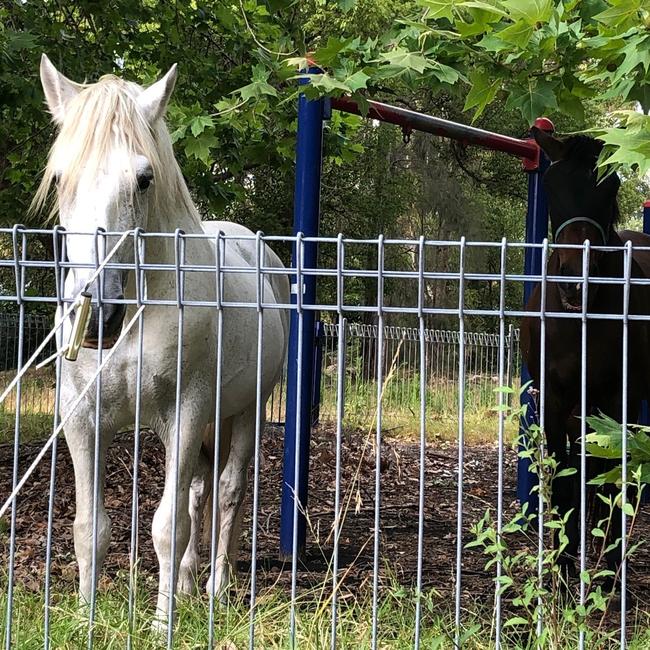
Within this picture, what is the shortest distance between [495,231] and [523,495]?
705 inches

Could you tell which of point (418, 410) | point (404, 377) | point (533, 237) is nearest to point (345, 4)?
point (533, 237)

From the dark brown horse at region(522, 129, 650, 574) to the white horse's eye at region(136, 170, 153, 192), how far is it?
94.2 inches

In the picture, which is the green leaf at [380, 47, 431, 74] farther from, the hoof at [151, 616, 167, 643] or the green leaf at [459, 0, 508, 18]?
the hoof at [151, 616, 167, 643]

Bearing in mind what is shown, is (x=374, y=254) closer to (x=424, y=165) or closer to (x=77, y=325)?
(x=424, y=165)

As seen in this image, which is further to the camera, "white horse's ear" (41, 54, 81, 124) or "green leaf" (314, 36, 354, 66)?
"white horse's ear" (41, 54, 81, 124)

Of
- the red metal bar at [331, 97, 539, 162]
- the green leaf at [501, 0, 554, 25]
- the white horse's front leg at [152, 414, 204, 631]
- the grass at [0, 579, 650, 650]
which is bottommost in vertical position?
the grass at [0, 579, 650, 650]

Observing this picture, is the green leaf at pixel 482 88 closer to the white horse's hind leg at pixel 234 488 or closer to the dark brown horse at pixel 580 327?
the dark brown horse at pixel 580 327

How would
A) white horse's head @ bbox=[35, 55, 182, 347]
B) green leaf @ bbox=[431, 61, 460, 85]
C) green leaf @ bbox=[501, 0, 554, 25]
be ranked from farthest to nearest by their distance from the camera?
green leaf @ bbox=[431, 61, 460, 85], white horse's head @ bbox=[35, 55, 182, 347], green leaf @ bbox=[501, 0, 554, 25]

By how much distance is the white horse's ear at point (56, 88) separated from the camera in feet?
13.2

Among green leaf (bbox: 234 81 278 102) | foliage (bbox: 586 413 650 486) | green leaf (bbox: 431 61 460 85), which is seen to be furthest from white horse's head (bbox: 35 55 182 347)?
foliage (bbox: 586 413 650 486)

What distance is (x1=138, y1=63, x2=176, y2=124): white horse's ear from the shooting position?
395 cm

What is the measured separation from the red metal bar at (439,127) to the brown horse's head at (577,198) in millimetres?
1161

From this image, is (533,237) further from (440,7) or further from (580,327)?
(440,7)

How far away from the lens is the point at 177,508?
3.71m
